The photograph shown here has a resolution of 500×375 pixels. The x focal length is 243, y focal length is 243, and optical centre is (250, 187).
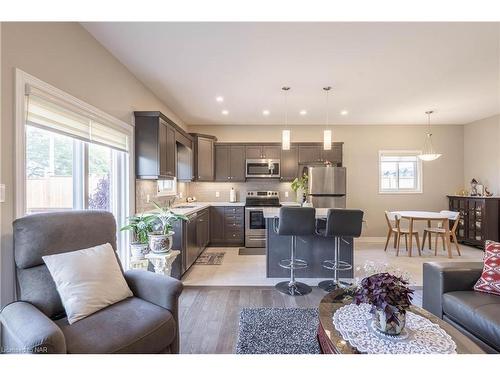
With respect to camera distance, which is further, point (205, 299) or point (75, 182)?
point (205, 299)

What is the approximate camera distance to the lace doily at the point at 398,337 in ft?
4.23

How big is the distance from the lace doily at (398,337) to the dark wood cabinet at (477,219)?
474 centimetres

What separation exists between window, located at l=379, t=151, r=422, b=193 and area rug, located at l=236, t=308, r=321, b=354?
4.60 metres

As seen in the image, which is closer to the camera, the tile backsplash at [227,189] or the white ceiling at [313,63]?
the white ceiling at [313,63]

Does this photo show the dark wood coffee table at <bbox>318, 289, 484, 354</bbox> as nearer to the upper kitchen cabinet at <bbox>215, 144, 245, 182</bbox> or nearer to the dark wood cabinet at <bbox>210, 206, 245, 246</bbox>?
the dark wood cabinet at <bbox>210, 206, 245, 246</bbox>

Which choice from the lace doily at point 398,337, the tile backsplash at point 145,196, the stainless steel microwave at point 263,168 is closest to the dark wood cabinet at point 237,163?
the stainless steel microwave at point 263,168

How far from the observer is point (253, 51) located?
2625 mm

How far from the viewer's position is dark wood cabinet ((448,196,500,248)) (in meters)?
4.73

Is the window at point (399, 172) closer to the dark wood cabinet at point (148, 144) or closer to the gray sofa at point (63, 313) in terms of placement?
the dark wood cabinet at point (148, 144)

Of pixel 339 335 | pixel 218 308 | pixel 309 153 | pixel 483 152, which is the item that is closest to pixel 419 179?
pixel 483 152

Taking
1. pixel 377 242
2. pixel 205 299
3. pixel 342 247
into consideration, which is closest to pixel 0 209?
pixel 205 299

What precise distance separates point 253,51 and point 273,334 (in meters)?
2.79

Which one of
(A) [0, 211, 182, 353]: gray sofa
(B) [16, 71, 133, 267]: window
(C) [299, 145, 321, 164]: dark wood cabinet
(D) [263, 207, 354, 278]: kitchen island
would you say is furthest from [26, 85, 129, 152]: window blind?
(C) [299, 145, 321, 164]: dark wood cabinet
